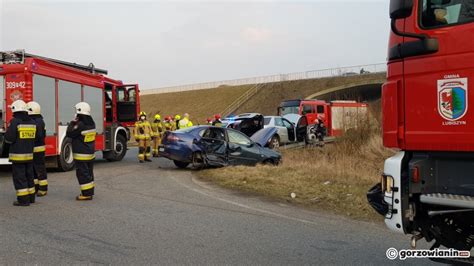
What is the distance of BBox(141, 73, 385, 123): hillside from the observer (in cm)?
5628

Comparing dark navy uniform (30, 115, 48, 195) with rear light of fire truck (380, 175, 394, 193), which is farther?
dark navy uniform (30, 115, 48, 195)

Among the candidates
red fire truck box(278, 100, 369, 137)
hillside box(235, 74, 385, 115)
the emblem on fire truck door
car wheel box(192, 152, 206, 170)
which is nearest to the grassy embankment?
car wheel box(192, 152, 206, 170)

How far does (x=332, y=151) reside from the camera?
56.0 feet

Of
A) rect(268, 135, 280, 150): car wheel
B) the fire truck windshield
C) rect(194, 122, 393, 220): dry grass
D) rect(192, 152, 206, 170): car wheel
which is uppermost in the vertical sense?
the fire truck windshield

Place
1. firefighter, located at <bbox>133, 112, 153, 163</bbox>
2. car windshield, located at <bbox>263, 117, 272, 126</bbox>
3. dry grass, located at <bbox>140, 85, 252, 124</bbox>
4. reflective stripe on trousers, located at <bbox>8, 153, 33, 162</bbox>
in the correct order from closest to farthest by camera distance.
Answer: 1. reflective stripe on trousers, located at <bbox>8, 153, 33, 162</bbox>
2. firefighter, located at <bbox>133, 112, 153, 163</bbox>
3. car windshield, located at <bbox>263, 117, 272, 126</bbox>
4. dry grass, located at <bbox>140, 85, 252, 124</bbox>

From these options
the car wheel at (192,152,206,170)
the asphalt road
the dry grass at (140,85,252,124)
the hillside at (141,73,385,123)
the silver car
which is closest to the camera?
the asphalt road

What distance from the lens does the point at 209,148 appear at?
12.7 meters

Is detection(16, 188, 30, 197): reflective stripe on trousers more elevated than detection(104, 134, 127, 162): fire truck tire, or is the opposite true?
detection(104, 134, 127, 162): fire truck tire

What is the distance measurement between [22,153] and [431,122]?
22.3 feet

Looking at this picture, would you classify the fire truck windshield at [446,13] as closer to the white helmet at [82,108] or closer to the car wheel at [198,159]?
the white helmet at [82,108]

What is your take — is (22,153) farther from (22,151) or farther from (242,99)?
(242,99)

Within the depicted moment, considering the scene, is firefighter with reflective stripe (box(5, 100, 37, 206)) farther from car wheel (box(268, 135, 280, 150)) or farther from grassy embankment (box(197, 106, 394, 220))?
car wheel (box(268, 135, 280, 150))

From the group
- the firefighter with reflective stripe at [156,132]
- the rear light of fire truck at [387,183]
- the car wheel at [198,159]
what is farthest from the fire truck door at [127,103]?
the rear light of fire truck at [387,183]

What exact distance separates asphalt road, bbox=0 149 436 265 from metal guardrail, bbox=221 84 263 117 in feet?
165
